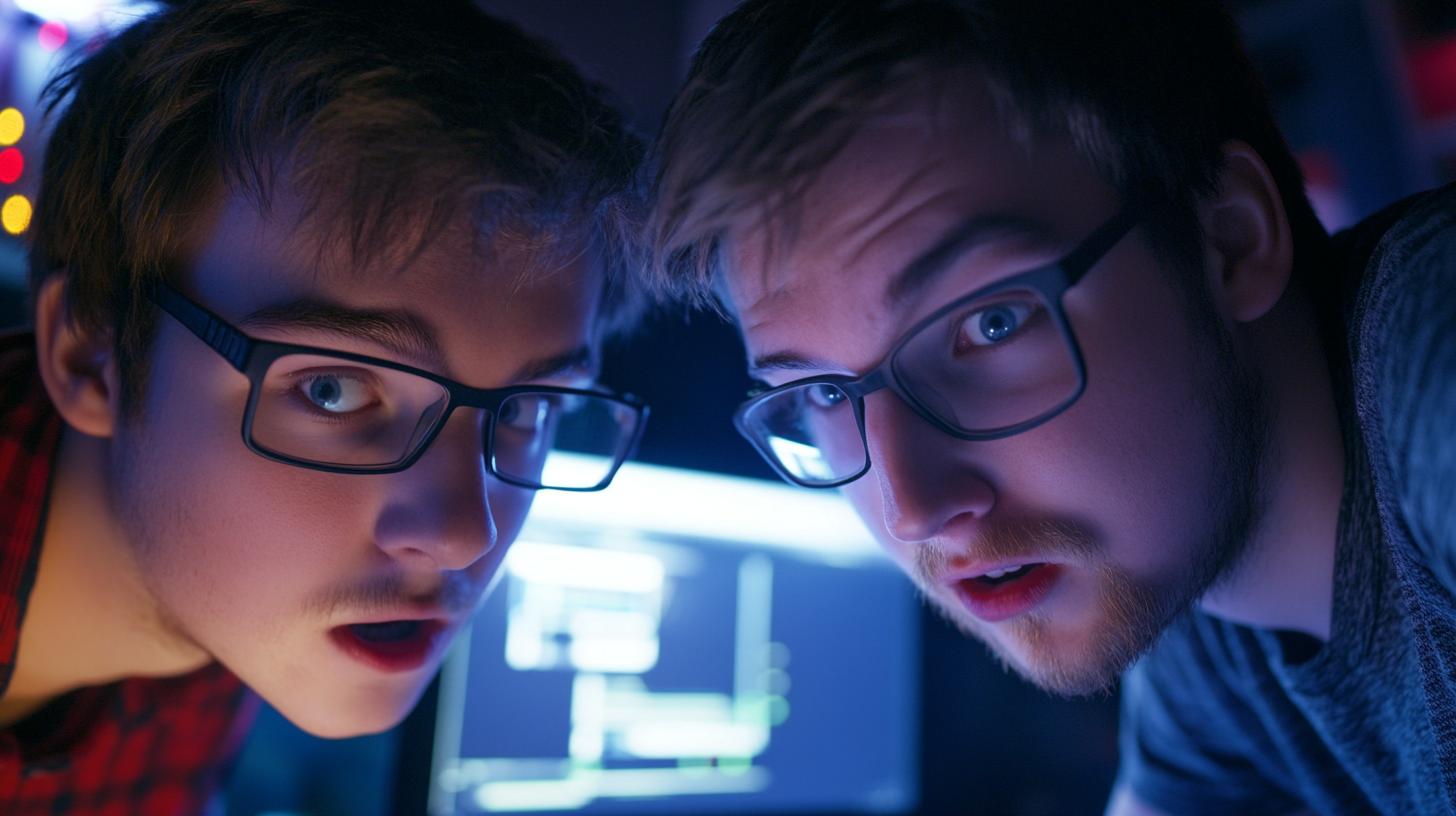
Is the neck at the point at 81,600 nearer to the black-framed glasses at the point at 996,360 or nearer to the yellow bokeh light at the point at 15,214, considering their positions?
the yellow bokeh light at the point at 15,214

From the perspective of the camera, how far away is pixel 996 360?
75 cm

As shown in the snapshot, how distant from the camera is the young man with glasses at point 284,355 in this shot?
765 mm

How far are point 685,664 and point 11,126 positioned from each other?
1.14 meters

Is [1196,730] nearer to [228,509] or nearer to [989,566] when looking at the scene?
[989,566]

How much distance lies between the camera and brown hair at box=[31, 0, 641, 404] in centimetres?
79

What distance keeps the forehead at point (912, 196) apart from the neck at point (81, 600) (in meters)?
0.67

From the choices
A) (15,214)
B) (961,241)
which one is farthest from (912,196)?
(15,214)

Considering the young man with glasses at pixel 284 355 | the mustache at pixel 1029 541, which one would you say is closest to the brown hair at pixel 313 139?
the young man with glasses at pixel 284 355

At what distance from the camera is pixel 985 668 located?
6.04 ft

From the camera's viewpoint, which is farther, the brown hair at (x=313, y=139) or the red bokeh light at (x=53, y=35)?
the red bokeh light at (x=53, y=35)

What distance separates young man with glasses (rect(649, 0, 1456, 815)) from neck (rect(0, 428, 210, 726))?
1.94ft

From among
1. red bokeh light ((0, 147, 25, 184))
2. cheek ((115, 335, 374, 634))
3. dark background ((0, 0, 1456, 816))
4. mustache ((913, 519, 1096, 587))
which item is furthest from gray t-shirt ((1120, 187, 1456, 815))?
red bokeh light ((0, 147, 25, 184))

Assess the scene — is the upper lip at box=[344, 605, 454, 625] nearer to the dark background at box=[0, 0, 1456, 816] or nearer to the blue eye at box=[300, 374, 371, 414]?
the blue eye at box=[300, 374, 371, 414]

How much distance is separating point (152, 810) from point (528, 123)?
33.4 inches
